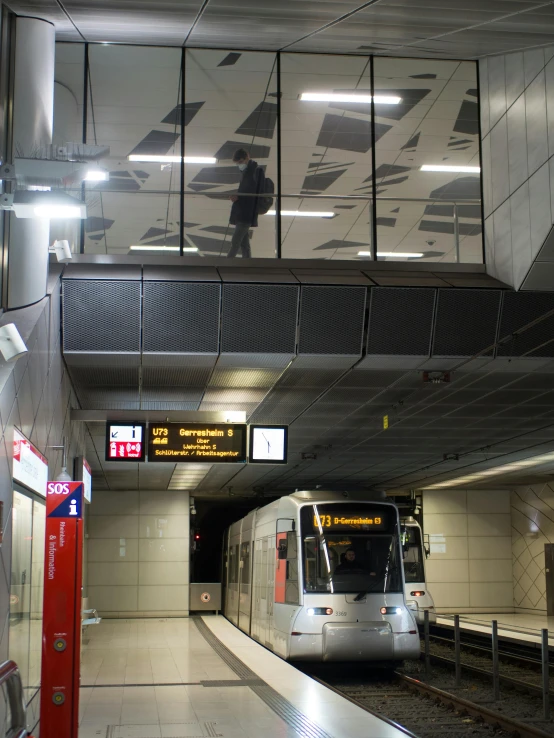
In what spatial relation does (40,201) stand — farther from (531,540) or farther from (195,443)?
(531,540)

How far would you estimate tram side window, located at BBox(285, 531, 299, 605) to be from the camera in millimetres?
15430

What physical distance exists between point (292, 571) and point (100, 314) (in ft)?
23.6

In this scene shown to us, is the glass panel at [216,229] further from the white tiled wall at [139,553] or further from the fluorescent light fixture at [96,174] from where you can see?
the white tiled wall at [139,553]

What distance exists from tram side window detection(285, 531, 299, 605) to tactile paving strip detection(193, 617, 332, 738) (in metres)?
1.43

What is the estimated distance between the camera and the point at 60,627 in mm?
7461

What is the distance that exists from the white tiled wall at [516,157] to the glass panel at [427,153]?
1372mm

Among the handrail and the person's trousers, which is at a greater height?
the person's trousers

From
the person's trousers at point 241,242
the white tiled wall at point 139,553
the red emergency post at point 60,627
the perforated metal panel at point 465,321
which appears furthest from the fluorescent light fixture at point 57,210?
the white tiled wall at point 139,553

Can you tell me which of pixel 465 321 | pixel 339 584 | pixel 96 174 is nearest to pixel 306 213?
pixel 339 584

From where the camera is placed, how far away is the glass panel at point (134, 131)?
14859mm

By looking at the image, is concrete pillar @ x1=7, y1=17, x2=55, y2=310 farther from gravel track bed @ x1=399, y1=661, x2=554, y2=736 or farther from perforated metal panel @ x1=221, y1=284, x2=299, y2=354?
gravel track bed @ x1=399, y1=661, x2=554, y2=736

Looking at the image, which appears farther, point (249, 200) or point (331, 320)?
point (249, 200)

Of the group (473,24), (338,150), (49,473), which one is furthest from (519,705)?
(338,150)

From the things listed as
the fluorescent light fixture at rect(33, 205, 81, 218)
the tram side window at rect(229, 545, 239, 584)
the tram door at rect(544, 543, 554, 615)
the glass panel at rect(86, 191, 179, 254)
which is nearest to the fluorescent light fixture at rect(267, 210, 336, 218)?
the glass panel at rect(86, 191, 179, 254)
